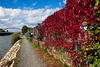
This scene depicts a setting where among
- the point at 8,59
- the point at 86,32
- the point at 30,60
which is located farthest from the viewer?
the point at 30,60

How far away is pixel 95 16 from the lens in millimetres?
2240

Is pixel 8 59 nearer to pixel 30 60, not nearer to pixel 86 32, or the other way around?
pixel 30 60

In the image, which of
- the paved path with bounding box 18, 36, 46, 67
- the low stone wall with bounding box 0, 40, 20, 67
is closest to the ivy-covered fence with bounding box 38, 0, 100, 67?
the paved path with bounding box 18, 36, 46, 67

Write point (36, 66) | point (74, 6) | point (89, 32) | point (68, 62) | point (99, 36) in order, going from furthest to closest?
point (36, 66), point (68, 62), point (74, 6), point (89, 32), point (99, 36)

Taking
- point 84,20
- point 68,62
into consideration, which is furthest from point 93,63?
point 68,62

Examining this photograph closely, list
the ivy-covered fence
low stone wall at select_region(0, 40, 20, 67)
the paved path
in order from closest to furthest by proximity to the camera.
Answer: the ivy-covered fence < the paved path < low stone wall at select_region(0, 40, 20, 67)

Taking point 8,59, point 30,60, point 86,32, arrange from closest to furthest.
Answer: point 86,32 < point 8,59 < point 30,60

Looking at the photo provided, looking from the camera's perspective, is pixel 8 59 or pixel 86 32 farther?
pixel 8 59

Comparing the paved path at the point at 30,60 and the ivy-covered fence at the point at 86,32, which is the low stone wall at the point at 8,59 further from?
the ivy-covered fence at the point at 86,32

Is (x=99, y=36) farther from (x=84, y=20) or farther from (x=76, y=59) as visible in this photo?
(x=76, y=59)

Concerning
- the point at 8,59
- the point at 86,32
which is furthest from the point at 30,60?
the point at 86,32

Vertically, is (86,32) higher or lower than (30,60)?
higher

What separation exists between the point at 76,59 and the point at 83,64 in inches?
12.4

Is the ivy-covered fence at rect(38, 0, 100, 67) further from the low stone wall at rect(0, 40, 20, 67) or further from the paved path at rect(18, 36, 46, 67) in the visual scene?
the low stone wall at rect(0, 40, 20, 67)
